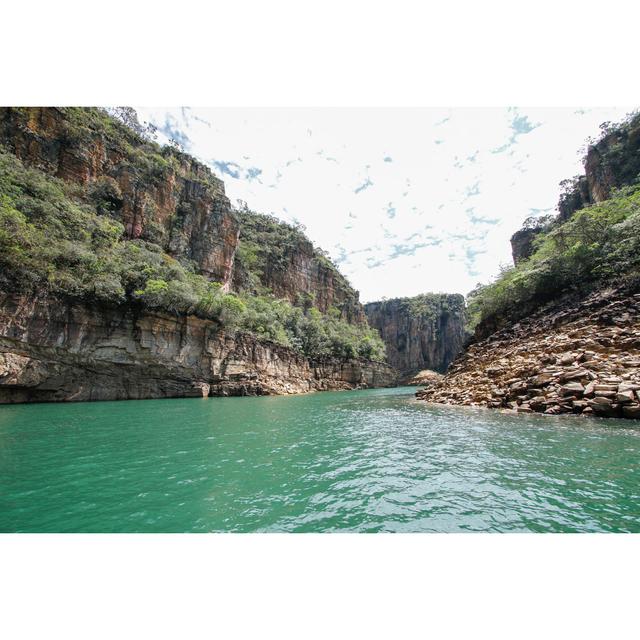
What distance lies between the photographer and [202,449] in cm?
828

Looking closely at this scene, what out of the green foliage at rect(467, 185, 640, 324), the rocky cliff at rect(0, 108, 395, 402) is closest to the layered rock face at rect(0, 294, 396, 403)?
the rocky cliff at rect(0, 108, 395, 402)

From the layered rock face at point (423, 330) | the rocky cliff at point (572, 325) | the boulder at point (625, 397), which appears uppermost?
the layered rock face at point (423, 330)

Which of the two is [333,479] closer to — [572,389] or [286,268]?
[572,389]

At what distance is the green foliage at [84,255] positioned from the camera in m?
20.2

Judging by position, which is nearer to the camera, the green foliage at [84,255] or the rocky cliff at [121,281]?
the green foliage at [84,255]

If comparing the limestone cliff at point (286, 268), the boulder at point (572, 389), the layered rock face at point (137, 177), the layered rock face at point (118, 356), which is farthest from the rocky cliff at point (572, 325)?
the limestone cliff at point (286, 268)

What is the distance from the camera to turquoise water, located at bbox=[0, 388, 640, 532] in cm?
421

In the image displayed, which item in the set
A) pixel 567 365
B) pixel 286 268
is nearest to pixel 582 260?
pixel 567 365

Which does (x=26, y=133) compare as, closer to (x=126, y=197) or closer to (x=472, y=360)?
(x=126, y=197)

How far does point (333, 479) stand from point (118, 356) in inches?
957

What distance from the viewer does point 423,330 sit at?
97312 mm

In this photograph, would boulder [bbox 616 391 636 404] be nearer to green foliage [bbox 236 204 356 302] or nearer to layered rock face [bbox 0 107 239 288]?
layered rock face [bbox 0 107 239 288]

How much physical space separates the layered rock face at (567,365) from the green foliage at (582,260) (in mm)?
1704

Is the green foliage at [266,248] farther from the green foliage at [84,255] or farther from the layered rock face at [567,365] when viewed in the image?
the layered rock face at [567,365]
